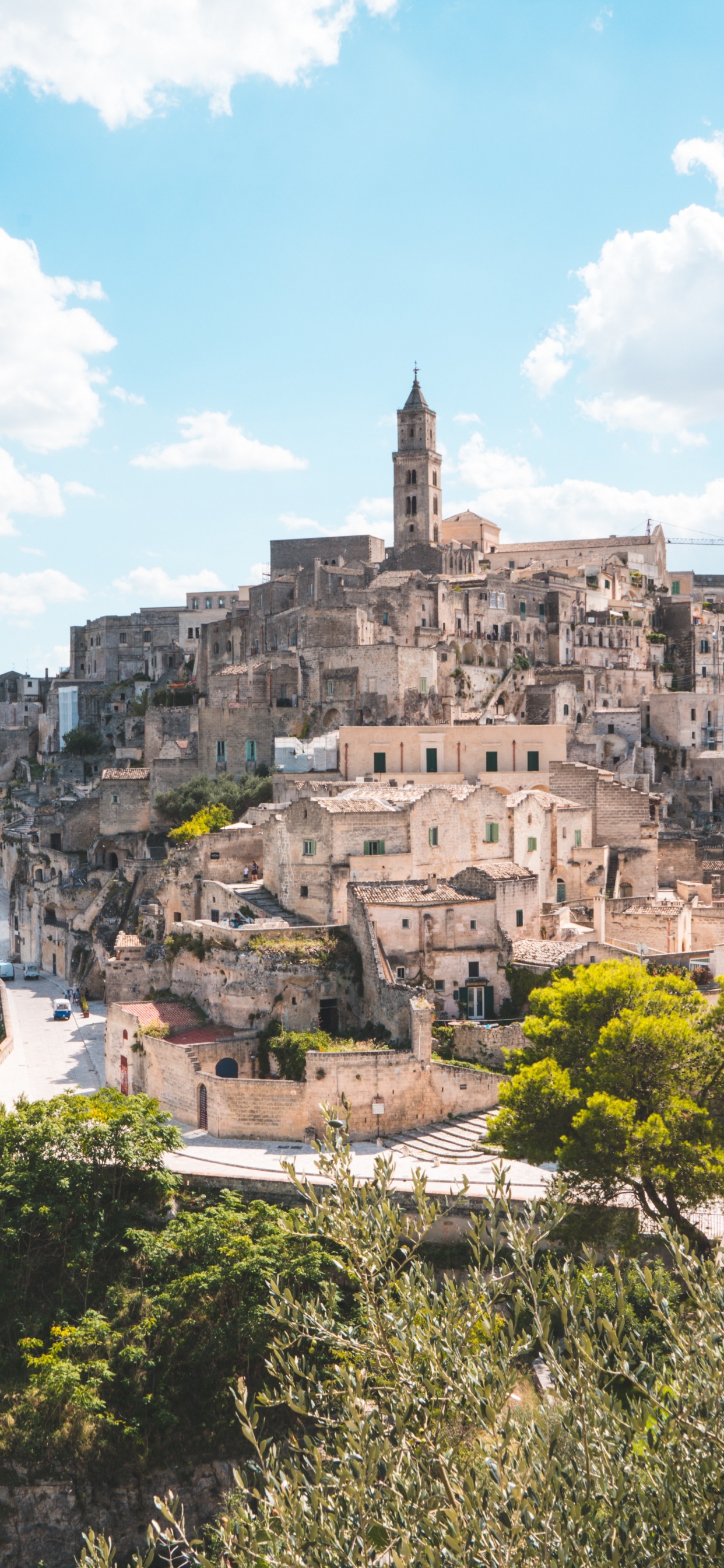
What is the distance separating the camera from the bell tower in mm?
74062

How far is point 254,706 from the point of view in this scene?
1999 inches

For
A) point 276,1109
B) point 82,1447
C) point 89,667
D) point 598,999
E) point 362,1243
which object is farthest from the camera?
point 89,667

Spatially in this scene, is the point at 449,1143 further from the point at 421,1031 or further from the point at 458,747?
the point at 458,747

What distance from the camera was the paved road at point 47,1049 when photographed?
108ft

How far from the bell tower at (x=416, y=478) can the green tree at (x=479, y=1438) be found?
63.2 m

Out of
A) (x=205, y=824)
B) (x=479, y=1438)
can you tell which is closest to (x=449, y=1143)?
(x=479, y=1438)

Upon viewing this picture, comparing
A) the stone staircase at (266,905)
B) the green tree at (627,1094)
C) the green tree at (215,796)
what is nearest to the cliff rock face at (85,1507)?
the green tree at (627,1094)

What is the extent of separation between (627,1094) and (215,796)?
87.2 feet

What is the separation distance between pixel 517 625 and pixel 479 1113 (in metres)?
36.3

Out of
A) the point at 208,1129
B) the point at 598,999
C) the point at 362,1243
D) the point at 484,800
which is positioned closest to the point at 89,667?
the point at 484,800

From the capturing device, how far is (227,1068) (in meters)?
29.5

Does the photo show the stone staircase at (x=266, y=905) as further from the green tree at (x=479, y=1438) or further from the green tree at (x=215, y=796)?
the green tree at (x=479, y=1438)

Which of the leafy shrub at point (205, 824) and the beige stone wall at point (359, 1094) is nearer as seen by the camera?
the beige stone wall at point (359, 1094)

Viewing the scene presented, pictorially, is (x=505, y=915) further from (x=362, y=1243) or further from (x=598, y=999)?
(x=362, y=1243)
